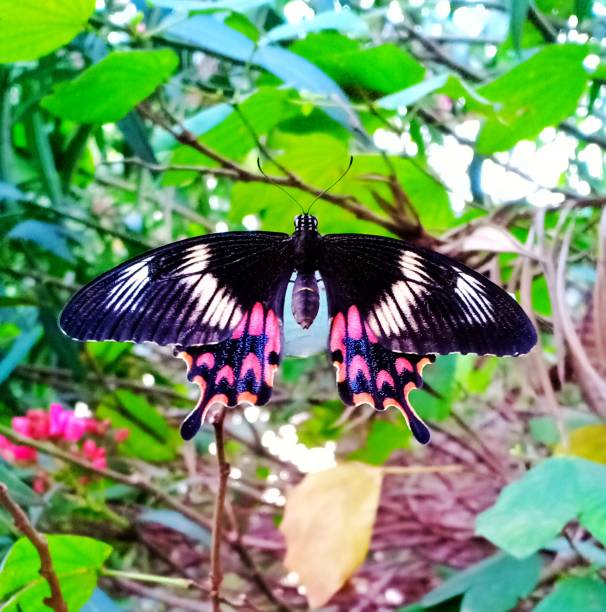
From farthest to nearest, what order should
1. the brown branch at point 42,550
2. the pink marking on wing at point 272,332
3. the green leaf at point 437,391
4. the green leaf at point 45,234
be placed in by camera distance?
the green leaf at point 45,234, the green leaf at point 437,391, the pink marking on wing at point 272,332, the brown branch at point 42,550

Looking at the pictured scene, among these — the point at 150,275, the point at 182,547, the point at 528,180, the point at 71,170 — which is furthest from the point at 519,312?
the point at 182,547

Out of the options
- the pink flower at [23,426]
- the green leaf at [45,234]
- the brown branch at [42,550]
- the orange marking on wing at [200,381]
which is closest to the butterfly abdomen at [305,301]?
the orange marking on wing at [200,381]

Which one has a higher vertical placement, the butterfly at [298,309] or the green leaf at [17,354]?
the green leaf at [17,354]

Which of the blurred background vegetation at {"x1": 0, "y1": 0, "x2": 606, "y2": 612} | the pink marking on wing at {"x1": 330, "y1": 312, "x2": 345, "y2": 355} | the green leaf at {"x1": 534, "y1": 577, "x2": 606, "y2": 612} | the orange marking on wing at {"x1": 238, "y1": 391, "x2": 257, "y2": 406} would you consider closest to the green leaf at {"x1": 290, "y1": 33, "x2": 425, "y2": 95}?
the blurred background vegetation at {"x1": 0, "y1": 0, "x2": 606, "y2": 612}

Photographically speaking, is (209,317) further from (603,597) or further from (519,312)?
(603,597)

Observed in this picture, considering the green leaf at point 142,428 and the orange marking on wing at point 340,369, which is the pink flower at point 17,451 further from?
the orange marking on wing at point 340,369

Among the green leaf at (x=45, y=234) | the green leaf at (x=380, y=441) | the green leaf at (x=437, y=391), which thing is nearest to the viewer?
the green leaf at (x=437, y=391)

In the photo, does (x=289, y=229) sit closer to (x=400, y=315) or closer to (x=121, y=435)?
(x=400, y=315)
